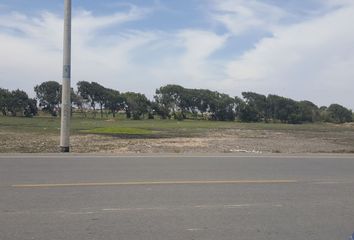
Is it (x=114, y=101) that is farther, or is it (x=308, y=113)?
(x=114, y=101)

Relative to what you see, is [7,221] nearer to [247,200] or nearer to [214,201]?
[214,201]

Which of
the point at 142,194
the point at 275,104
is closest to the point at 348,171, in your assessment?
the point at 142,194

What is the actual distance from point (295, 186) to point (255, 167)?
10.9 feet

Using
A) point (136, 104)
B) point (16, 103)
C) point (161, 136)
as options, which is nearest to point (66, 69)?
point (161, 136)

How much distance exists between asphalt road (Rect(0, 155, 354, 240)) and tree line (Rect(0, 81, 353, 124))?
10096cm

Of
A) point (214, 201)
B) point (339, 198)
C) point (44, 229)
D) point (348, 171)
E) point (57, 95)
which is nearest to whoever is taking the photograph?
point (44, 229)

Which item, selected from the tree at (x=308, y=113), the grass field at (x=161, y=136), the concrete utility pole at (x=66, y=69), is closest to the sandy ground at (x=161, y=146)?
the grass field at (x=161, y=136)

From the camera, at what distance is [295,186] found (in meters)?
10.8

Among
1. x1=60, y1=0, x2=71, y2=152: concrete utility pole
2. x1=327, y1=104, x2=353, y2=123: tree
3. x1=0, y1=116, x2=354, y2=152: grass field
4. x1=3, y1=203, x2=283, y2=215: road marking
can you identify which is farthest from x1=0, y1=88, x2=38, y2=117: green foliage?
x1=3, y1=203, x2=283, y2=215: road marking

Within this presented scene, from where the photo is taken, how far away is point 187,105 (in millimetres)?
126500

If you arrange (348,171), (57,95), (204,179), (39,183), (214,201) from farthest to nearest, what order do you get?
1. (57,95)
2. (348,171)
3. (204,179)
4. (39,183)
5. (214,201)

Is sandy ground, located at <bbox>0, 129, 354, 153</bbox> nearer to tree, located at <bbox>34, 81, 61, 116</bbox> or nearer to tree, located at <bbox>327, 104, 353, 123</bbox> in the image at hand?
tree, located at <bbox>34, 81, 61, 116</bbox>

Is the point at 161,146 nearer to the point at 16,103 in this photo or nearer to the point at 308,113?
the point at 16,103

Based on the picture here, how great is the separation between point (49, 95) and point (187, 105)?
32371 mm
